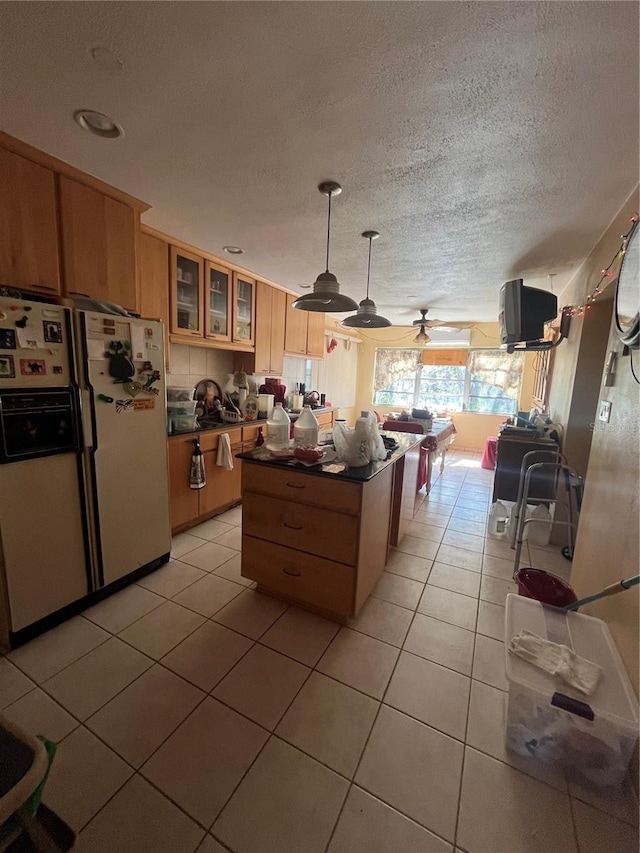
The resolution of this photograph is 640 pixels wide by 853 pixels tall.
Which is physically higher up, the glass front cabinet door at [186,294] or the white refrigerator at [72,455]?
the glass front cabinet door at [186,294]

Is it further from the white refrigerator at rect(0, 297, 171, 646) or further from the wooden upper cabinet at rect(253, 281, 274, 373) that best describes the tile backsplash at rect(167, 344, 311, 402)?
the white refrigerator at rect(0, 297, 171, 646)

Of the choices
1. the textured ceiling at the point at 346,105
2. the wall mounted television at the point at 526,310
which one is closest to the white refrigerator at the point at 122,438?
the textured ceiling at the point at 346,105

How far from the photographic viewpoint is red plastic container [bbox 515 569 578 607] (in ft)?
6.13

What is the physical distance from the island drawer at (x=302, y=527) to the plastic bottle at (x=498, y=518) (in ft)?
6.59

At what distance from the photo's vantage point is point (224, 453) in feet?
10.2

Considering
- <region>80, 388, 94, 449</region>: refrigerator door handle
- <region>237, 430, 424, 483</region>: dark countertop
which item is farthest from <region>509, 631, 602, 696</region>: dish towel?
<region>80, 388, 94, 449</region>: refrigerator door handle

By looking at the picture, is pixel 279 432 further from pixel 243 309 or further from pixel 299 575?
pixel 243 309

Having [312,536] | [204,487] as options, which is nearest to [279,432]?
[312,536]

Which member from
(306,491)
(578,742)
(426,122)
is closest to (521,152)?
(426,122)

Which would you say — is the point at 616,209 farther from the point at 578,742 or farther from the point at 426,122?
the point at 578,742

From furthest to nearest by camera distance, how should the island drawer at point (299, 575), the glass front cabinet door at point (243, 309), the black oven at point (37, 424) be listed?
the glass front cabinet door at point (243, 309) < the island drawer at point (299, 575) < the black oven at point (37, 424)

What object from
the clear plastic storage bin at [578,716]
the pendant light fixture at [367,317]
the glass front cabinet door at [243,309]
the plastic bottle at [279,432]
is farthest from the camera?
the glass front cabinet door at [243,309]

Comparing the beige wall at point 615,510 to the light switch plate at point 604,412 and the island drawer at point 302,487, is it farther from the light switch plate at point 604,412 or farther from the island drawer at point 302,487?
the island drawer at point 302,487

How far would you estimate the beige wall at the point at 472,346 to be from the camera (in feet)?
20.0
